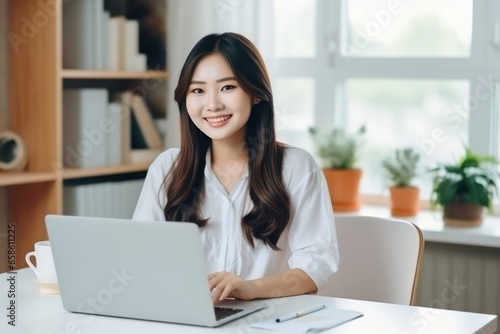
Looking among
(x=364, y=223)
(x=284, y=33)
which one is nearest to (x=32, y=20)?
(x=284, y=33)

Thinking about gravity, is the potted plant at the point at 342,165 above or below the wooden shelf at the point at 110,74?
below

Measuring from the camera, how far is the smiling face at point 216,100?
2.02m

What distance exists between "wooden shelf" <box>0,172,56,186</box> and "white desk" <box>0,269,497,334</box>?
105cm

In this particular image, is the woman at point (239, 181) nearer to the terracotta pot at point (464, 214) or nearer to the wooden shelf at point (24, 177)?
the wooden shelf at point (24, 177)

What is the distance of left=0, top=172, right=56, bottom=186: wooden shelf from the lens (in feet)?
9.05

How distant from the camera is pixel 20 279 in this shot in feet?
6.50

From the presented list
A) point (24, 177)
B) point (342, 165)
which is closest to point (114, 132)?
point (24, 177)

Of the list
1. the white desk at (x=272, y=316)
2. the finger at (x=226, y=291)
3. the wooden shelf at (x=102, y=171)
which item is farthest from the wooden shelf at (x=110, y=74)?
the finger at (x=226, y=291)

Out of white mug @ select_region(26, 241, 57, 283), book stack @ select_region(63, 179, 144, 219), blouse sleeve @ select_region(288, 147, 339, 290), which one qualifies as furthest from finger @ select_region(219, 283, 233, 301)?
book stack @ select_region(63, 179, 144, 219)

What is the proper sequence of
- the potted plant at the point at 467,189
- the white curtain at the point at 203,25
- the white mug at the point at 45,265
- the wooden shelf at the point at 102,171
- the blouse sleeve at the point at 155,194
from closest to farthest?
the white mug at the point at 45,265 → the blouse sleeve at the point at 155,194 → the potted plant at the point at 467,189 → the wooden shelf at the point at 102,171 → the white curtain at the point at 203,25

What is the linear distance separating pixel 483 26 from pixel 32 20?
1.51 m

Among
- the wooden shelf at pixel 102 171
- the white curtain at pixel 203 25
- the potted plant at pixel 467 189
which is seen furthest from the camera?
the white curtain at pixel 203 25

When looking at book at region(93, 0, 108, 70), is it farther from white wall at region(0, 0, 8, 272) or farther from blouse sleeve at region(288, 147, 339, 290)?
blouse sleeve at region(288, 147, 339, 290)

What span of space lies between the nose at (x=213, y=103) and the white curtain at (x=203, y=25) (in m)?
1.29
